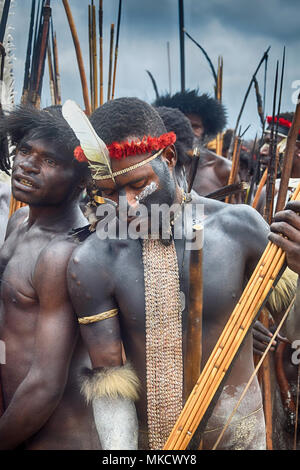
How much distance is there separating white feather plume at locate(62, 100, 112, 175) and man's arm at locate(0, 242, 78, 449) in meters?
0.41

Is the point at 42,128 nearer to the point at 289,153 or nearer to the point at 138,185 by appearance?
the point at 138,185

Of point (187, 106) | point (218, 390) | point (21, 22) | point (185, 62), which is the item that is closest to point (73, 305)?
point (218, 390)

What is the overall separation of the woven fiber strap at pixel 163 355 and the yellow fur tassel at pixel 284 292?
1.26ft

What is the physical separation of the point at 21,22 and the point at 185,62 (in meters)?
1.10

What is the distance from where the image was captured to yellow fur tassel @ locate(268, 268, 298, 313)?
6.08ft

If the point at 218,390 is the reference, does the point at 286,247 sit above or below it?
above

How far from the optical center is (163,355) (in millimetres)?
1747

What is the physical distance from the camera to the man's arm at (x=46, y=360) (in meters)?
1.84

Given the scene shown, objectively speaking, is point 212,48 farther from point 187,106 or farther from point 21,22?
point 21,22

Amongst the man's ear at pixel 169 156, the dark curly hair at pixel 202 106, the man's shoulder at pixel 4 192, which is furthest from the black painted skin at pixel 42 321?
the dark curly hair at pixel 202 106

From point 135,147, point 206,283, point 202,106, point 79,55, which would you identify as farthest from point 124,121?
point 202,106

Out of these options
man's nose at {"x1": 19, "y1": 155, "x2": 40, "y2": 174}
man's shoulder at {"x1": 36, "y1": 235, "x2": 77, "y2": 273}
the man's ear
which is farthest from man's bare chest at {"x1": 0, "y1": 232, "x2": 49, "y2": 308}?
the man's ear

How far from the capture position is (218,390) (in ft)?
4.64

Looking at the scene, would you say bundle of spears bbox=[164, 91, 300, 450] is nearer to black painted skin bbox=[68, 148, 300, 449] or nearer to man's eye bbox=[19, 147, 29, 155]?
black painted skin bbox=[68, 148, 300, 449]
